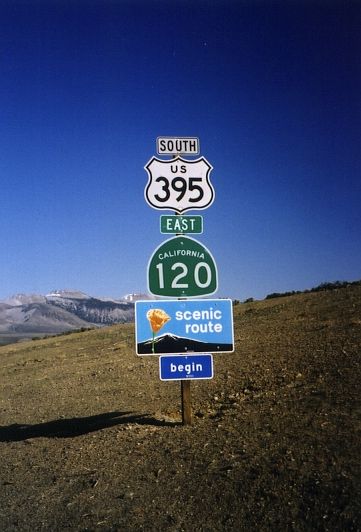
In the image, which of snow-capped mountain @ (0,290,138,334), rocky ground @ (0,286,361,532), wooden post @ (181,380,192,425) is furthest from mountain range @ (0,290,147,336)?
wooden post @ (181,380,192,425)

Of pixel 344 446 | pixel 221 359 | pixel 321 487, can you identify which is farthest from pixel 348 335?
pixel 321 487

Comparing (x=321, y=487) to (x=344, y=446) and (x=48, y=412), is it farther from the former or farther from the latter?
(x=48, y=412)

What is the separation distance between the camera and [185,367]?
25.5ft

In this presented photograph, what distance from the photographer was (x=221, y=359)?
13273 millimetres

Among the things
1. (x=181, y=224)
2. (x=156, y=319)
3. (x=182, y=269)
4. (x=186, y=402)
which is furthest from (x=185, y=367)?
(x=181, y=224)

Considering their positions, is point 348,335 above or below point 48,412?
above

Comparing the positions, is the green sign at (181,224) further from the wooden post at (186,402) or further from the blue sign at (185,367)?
the wooden post at (186,402)

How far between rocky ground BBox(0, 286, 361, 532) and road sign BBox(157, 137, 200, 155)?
3849 mm

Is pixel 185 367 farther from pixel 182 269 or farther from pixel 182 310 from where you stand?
pixel 182 269

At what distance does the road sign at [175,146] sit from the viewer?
27.0 feet

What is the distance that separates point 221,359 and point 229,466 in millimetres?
7330

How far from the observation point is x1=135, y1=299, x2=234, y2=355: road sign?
7734mm

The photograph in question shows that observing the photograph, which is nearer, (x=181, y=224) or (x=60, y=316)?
(x=181, y=224)

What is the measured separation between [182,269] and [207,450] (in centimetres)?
249
